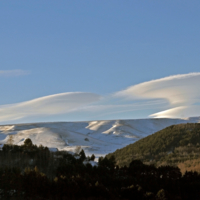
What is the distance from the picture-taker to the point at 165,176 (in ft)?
30.7

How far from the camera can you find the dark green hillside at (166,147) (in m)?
20.9

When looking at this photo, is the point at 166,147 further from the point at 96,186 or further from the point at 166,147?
the point at 96,186

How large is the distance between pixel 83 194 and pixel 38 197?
3.47 feet

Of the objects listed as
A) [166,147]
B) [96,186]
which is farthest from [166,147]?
[96,186]

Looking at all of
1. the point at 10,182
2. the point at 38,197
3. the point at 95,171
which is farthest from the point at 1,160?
the point at 38,197

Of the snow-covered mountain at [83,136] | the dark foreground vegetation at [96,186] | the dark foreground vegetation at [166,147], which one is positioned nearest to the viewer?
the dark foreground vegetation at [96,186]

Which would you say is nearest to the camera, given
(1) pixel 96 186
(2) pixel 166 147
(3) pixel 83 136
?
(1) pixel 96 186

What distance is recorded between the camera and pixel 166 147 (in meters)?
22.9

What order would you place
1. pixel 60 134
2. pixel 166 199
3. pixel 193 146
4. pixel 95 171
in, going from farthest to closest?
pixel 60 134
pixel 193 146
pixel 95 171
pixel 166 199

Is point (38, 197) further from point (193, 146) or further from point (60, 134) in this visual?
point (60, 134)

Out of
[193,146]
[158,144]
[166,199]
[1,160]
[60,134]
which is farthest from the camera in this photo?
[60,134]

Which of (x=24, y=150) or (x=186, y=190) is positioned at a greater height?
(x=24, y=150)

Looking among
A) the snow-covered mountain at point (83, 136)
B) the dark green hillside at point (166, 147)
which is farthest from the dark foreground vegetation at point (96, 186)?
the snow-covered mountain at point (83, 136)

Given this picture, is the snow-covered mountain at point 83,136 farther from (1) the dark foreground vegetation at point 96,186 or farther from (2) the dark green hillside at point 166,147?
(1) the dark foreground vegetation at point 96,186
